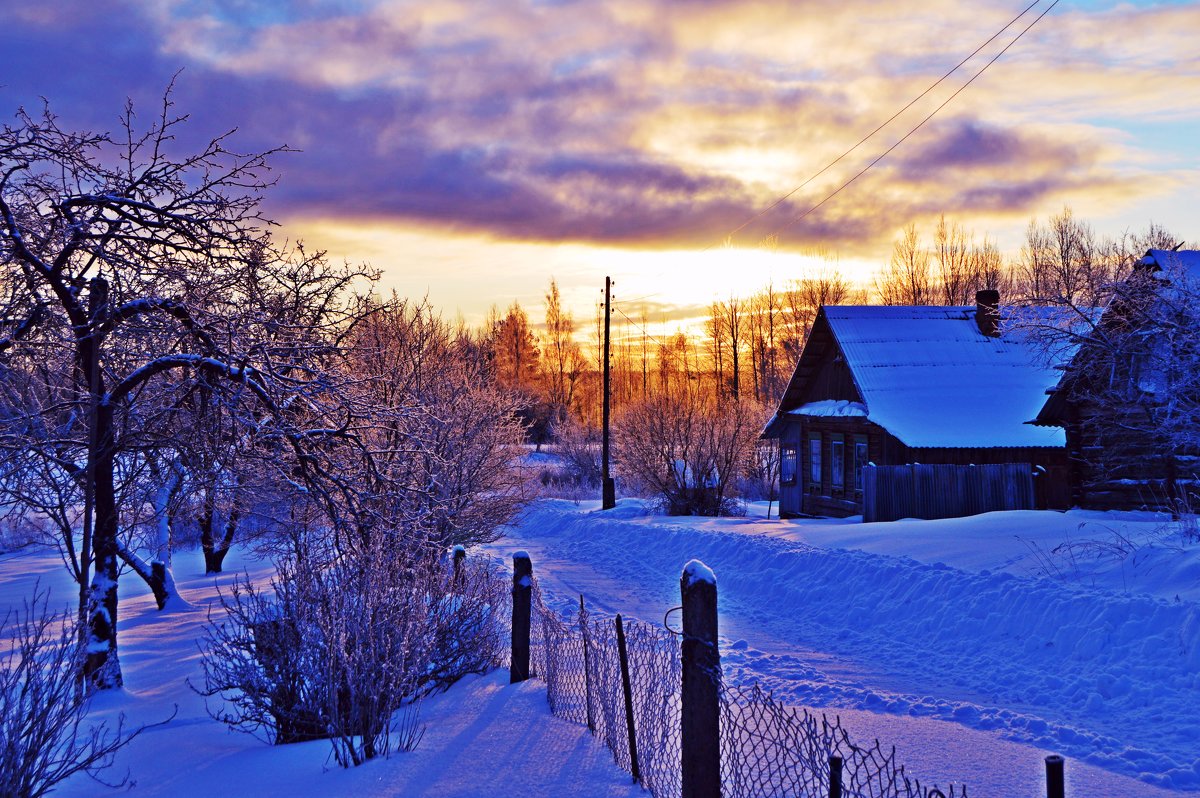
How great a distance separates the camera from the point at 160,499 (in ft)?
58.8

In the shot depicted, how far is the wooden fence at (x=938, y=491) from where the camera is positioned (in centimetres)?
2041

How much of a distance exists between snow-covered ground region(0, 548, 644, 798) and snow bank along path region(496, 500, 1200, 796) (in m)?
2.54

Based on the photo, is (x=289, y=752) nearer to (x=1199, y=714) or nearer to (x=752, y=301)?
(x=1199, y=714)

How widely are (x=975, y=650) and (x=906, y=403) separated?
45.6 ft

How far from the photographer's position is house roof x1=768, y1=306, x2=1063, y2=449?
875 inches

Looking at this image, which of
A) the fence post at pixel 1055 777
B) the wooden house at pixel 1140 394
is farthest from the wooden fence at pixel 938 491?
the fence post at pixel 1055 777

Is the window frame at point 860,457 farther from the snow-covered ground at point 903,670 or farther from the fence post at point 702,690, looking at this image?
the fence post at point 702,690

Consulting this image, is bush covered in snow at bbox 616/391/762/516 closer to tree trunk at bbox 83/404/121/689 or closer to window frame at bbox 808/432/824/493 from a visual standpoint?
window frame at bbox 808/432/824/493

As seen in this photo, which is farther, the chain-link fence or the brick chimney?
the brick chimney

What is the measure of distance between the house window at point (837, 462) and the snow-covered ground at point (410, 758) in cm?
1905

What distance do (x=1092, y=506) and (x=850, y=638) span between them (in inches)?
472

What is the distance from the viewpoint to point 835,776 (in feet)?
9.93

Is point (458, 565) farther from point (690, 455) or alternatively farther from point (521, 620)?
point (690, 455)

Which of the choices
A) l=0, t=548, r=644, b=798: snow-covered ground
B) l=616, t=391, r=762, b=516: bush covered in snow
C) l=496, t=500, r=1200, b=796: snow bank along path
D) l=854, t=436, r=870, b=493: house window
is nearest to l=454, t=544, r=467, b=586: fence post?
l=0, t=548, r=644, b=798: snow-covered ground
